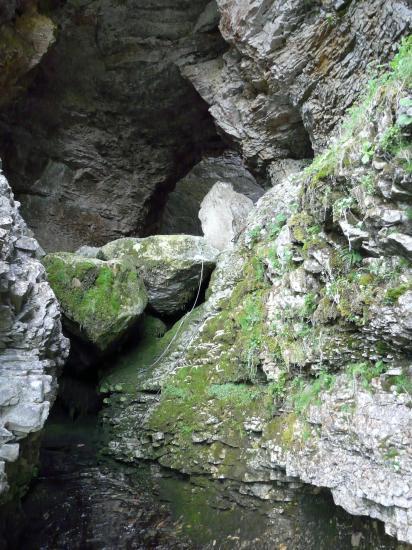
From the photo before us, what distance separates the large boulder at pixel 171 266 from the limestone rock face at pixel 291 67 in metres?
3.28

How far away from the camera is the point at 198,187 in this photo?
18578 mm

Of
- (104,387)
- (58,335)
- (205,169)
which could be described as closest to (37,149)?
(205,169)

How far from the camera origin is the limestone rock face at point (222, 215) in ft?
34.6

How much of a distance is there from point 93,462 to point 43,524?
1457mm

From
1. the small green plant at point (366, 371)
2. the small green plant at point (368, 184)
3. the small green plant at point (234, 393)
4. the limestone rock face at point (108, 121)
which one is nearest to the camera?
the small green plant at point (368, 184)

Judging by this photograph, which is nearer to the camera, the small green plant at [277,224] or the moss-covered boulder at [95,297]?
the small green plant at [277,224]

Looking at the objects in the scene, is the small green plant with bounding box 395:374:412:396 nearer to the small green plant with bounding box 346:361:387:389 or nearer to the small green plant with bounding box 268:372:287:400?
the small green plant with bounding box 346:361:387:389

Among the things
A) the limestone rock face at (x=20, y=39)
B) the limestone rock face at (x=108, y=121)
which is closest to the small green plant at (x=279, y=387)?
the limestone rock face at (x=20, y=39)

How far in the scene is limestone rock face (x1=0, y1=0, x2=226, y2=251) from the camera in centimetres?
1211

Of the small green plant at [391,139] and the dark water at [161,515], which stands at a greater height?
the small green plant at [391,139]

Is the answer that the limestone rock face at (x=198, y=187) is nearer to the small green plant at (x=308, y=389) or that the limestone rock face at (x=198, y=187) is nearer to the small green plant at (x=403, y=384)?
the small green plant at (x=308, y=389)

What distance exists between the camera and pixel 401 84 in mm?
3990

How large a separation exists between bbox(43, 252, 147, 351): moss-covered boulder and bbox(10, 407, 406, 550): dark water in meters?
1.95

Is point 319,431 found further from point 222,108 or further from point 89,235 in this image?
point 89,235
